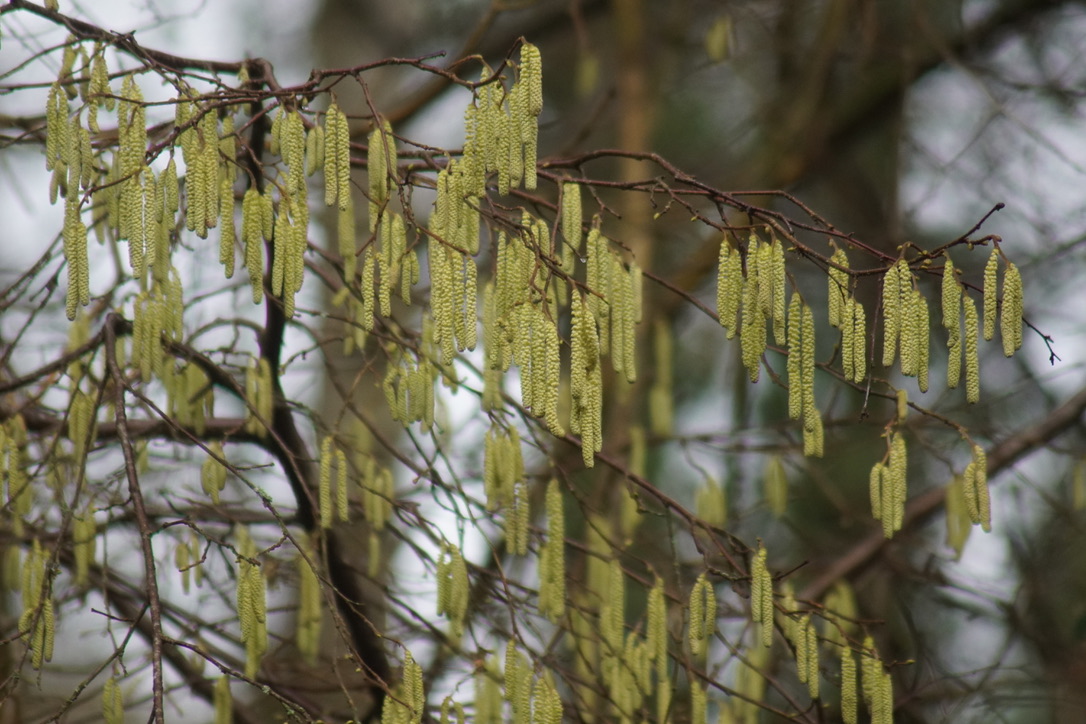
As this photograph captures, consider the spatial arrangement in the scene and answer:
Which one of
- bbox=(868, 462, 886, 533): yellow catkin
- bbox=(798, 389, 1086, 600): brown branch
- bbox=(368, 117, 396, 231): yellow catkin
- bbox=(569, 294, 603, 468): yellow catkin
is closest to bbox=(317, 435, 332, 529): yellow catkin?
bbox=(368, 117, 396, 231): yellow catkin

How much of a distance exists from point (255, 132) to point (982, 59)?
413cm

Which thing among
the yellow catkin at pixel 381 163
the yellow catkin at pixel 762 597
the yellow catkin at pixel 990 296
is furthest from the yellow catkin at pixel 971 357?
the yellow catkin at pixel 381 163

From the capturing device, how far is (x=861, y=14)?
5418 mm

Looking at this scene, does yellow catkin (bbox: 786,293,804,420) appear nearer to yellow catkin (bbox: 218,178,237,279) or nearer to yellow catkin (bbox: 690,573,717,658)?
yellow catkin (bbox: 690,573,717,658)

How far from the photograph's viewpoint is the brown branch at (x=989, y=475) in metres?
4.27

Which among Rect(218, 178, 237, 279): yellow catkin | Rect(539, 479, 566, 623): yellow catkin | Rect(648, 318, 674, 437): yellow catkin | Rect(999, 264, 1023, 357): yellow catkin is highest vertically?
Rect(648, 318, 674, 437): yellow catkin

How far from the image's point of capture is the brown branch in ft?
14.0

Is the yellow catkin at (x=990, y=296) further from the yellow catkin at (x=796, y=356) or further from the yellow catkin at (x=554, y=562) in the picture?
the yellow catkin at (x=554, y=562)

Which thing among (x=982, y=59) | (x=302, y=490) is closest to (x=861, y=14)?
(x=982, y=59)

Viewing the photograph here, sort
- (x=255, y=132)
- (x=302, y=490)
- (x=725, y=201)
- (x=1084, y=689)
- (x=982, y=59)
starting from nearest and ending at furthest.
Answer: (x=725, y=201)
(x=255, y=132)
(x=302, y=490)
(x=1084, y=689)
(x=982, y=59)

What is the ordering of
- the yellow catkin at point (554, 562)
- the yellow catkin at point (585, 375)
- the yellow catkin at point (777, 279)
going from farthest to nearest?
1. the yellow catkin at point (554, 562)
2. the yellow catkin at point (777, 279)
3. the yellow catkin at point (585, 375)

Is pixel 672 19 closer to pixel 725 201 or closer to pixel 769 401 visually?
pixel 769 401

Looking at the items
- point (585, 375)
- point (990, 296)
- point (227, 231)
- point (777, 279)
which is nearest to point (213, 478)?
point (227, 231)

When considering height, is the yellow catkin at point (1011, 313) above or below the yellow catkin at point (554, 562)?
above
